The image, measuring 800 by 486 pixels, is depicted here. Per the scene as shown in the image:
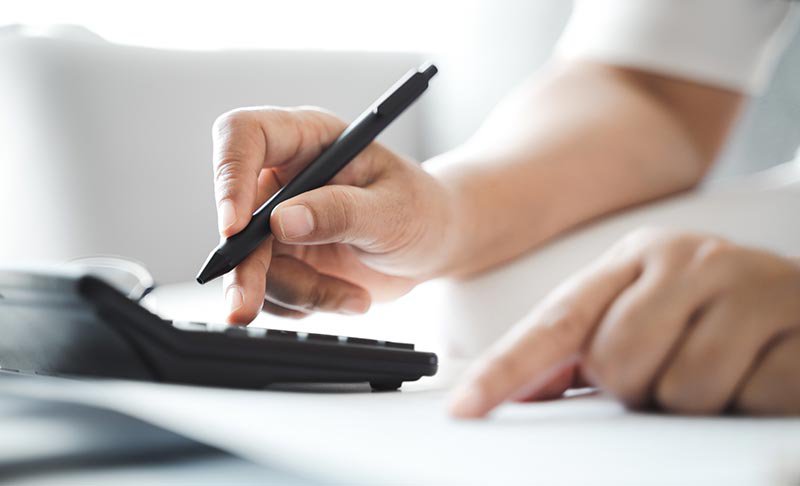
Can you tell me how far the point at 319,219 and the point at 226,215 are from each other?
5cm

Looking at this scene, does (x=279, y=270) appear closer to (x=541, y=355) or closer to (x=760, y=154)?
(x=541, y=355)

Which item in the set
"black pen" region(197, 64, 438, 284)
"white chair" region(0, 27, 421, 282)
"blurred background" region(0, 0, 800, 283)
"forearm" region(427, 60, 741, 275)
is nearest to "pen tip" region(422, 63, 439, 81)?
"black pen" region(197, 64, 438, 284)

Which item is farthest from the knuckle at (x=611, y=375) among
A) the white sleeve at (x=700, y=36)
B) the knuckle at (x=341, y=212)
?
the white sleeve at (x=700, y=36)

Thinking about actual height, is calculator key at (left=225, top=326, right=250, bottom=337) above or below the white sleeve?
below

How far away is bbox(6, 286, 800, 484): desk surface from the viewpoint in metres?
0.18

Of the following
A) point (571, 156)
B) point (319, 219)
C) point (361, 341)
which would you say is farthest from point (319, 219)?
point (571, 156)

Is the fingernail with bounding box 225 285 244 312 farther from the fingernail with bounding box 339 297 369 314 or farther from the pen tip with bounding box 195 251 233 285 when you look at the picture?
the fingernail with bounding box 339 297 369 314

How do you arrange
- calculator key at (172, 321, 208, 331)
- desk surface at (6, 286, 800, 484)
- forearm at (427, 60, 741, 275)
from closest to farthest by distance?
desk surface at (6, 286, 800, 484) < calculator key at (172, 321, 208, 331) < forearm at (427, 60, 741, 275)

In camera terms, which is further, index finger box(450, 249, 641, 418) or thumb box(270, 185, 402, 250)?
thumb box(270, 185, 402, 250)

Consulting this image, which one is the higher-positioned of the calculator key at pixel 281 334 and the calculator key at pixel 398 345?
the calculator key at pixel 281 334

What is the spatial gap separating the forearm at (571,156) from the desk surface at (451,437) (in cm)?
34

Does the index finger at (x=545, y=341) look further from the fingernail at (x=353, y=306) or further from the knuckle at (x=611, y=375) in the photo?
the fingernail at (x=353, y=306)

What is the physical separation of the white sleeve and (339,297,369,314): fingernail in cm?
39

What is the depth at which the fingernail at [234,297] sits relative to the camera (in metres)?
0.41
